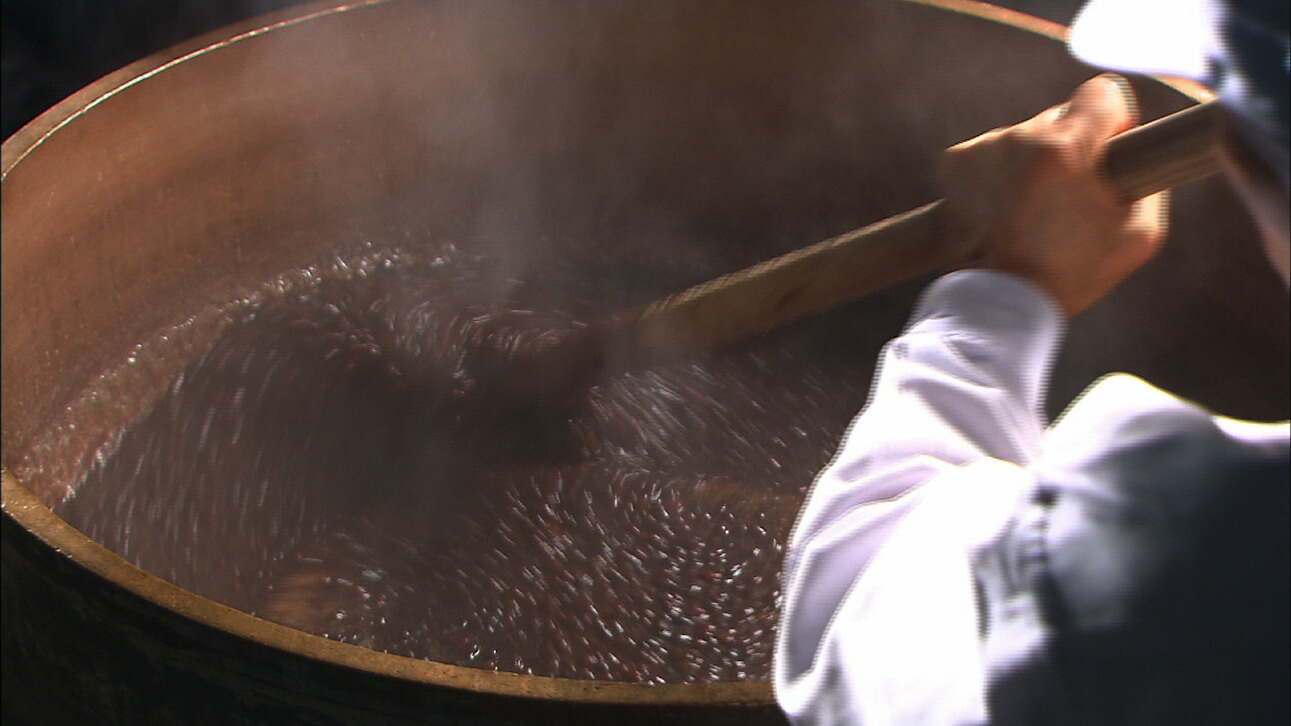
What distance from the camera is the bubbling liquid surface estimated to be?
123 centimetres

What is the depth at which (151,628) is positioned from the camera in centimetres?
77

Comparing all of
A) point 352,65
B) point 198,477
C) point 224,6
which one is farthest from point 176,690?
point 224,6

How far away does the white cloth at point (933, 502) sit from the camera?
0.53 metres

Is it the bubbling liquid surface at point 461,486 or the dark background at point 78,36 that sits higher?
the dark background at point 78,36

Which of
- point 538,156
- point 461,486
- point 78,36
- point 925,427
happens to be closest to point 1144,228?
point 925,427

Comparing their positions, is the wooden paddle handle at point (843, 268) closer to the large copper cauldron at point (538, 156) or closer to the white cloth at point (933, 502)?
the white cloth at point (933, 502)

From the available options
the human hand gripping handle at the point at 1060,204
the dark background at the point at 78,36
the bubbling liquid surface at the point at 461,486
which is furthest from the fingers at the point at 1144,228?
the dark background at the point at 78,36

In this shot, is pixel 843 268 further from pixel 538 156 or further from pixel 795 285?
pixel 538 156

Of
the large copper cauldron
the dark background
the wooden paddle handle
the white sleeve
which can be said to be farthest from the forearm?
the dark background

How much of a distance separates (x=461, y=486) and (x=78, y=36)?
1.29 m

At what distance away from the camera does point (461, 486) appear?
139cm

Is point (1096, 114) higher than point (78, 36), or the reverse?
point (78, 36)

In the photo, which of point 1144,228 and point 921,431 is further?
point 1144,228

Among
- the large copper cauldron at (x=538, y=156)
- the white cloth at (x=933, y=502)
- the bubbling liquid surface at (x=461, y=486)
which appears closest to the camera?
the white cloth at (x=933, y=502)
